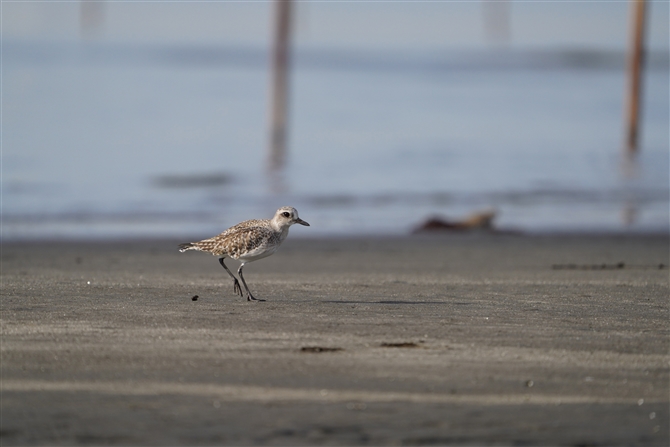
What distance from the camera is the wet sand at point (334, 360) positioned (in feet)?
15.9

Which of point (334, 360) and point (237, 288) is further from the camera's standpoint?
point (237, 288)

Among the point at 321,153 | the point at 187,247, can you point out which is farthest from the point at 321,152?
the point at 187,247

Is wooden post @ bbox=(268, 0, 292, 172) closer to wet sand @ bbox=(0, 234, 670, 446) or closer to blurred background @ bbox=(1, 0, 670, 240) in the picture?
blurred background @ bbox=(1, 0, 670, 240)

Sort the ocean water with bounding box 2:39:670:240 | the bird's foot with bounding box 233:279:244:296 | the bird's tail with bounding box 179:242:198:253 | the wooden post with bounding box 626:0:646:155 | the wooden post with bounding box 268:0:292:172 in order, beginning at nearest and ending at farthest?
the bird's foot with bounding box 233:279:244:296
the bird's tail with bounding box 179:242:198:253
the ocean water with bounding box 2:39:670:240
the wooden post with bounding box 626:0:646:155
the wooden post with bounding box 268:0:292:172

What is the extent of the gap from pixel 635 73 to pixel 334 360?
68.6ft

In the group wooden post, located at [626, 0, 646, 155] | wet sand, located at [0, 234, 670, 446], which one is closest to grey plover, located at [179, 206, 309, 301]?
wet sand, located at [0, 234, 670, 446]

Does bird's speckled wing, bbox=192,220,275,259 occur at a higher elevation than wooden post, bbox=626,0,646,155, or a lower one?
lower

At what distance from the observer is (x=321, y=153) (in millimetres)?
27219

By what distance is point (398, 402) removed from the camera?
518 centimetres

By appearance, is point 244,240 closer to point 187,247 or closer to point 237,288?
point 237,288

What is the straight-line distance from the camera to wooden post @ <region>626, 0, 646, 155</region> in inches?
954

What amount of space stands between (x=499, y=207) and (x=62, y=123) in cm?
1791

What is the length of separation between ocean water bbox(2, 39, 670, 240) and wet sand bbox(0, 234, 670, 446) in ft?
20.7

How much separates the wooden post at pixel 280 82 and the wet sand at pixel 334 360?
17553mm
